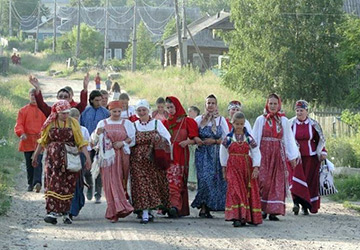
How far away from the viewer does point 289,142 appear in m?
13.0

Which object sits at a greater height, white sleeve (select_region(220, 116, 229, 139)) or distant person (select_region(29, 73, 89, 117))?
distant person (select_region(29, 73, 89, 117))

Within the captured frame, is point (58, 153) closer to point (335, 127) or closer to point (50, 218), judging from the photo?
point (50, 218)

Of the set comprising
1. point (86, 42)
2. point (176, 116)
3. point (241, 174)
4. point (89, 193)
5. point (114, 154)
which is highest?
point (86, 42)

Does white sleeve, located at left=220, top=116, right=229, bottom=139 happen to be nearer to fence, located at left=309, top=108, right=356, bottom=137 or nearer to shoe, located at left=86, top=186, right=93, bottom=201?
shoe, located at left=86, top=186, right=93, bottom=201

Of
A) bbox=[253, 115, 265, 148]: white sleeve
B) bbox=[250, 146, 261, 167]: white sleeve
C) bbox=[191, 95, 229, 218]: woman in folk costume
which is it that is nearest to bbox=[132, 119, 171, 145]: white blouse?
bbox=[191, 95, 229, 218]: woman in folk costume

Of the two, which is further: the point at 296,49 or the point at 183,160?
the point at 296,49

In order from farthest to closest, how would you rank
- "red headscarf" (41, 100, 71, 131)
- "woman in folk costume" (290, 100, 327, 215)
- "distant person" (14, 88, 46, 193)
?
"distant person" (14, 88, 46, 193)
"woman in folk costume" (290, 100, 327, 215)
"red headscarf" (41, 100, 71, 131)

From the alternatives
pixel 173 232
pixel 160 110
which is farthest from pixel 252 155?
pixel 160 110

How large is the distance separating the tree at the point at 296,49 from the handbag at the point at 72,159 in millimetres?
Result: 24910

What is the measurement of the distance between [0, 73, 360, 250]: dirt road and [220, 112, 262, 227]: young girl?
192mm

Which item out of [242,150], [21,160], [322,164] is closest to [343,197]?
[322,164]

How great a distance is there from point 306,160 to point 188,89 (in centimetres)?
2913

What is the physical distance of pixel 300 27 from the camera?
36.5 metres

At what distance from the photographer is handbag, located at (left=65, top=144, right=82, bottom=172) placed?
11.9m
